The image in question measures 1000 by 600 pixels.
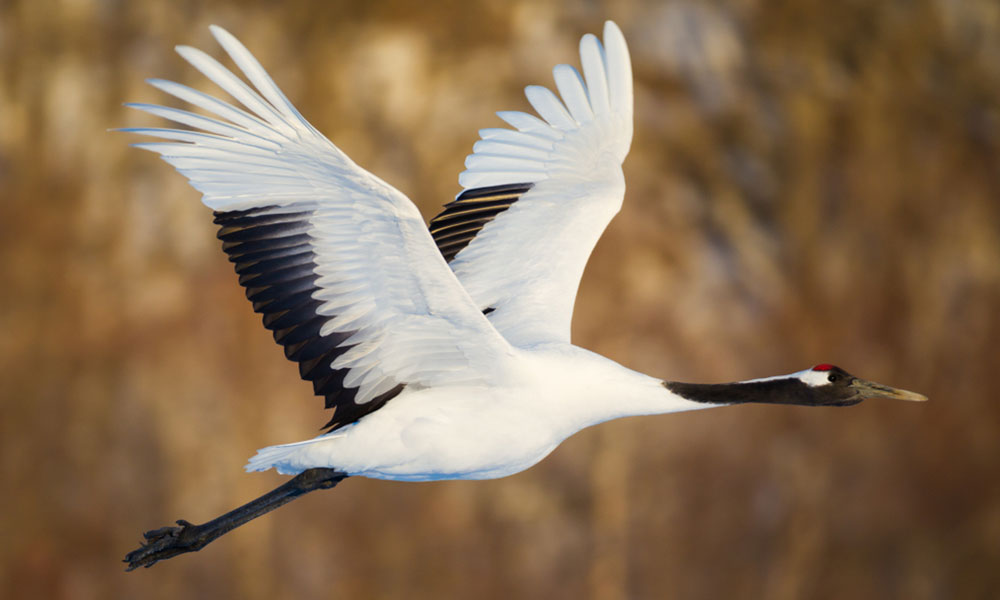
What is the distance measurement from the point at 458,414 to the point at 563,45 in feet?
12.7

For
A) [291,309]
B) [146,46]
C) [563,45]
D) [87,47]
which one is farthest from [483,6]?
[291,309]

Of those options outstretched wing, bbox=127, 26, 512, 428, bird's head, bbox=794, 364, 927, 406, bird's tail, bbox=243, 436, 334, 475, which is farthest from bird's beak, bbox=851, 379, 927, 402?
bird's tail, bbox=243, 436, 334, 475

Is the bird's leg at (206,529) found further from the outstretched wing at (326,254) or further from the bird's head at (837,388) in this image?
the bird's head at (837,388)

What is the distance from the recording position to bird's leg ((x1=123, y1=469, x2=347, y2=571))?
2920 mm

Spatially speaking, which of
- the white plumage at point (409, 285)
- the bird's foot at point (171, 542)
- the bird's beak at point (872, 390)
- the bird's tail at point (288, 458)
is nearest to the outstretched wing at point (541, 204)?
the white plumage at point (409, 285)

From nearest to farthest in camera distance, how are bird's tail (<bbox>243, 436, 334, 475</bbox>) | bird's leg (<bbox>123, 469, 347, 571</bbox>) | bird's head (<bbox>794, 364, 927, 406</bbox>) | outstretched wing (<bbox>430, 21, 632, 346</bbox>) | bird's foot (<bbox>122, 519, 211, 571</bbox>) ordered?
1. bird's tail (<bbox>243, 436, 334, 475</bbox>)
2. bird's head (<bbox>794, 364, 927, 406</bbox>)
3. bird's leg (<bbox>123, 469, 347, 571</bbox>)
4. bird's foot (<bbox>122, 519, 211, 571</bbox>)
5. outstretched wing (<bbox>430, 21, 632, 346</bbox>)

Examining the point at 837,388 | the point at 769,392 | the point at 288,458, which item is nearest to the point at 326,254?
the point at 288,458

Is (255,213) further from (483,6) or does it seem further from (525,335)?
(483,6)

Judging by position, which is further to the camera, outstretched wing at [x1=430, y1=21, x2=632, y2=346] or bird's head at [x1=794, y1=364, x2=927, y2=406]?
outstretched wing at [x1=430, y1=21, x2=632, y2=346]

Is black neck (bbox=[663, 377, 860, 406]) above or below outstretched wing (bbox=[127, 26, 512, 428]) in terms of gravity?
below

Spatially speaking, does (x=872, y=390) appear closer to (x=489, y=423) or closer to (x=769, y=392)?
(x=769, y=392)

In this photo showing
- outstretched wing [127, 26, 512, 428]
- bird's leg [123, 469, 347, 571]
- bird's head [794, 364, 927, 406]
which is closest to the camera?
outstretched wing [127, 26, 512, 428]

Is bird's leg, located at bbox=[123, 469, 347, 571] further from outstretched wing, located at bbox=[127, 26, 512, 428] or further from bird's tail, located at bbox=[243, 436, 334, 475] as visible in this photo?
outstretched wing, located at bbox=[127, 26, 512, 428]

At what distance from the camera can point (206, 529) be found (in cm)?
304
